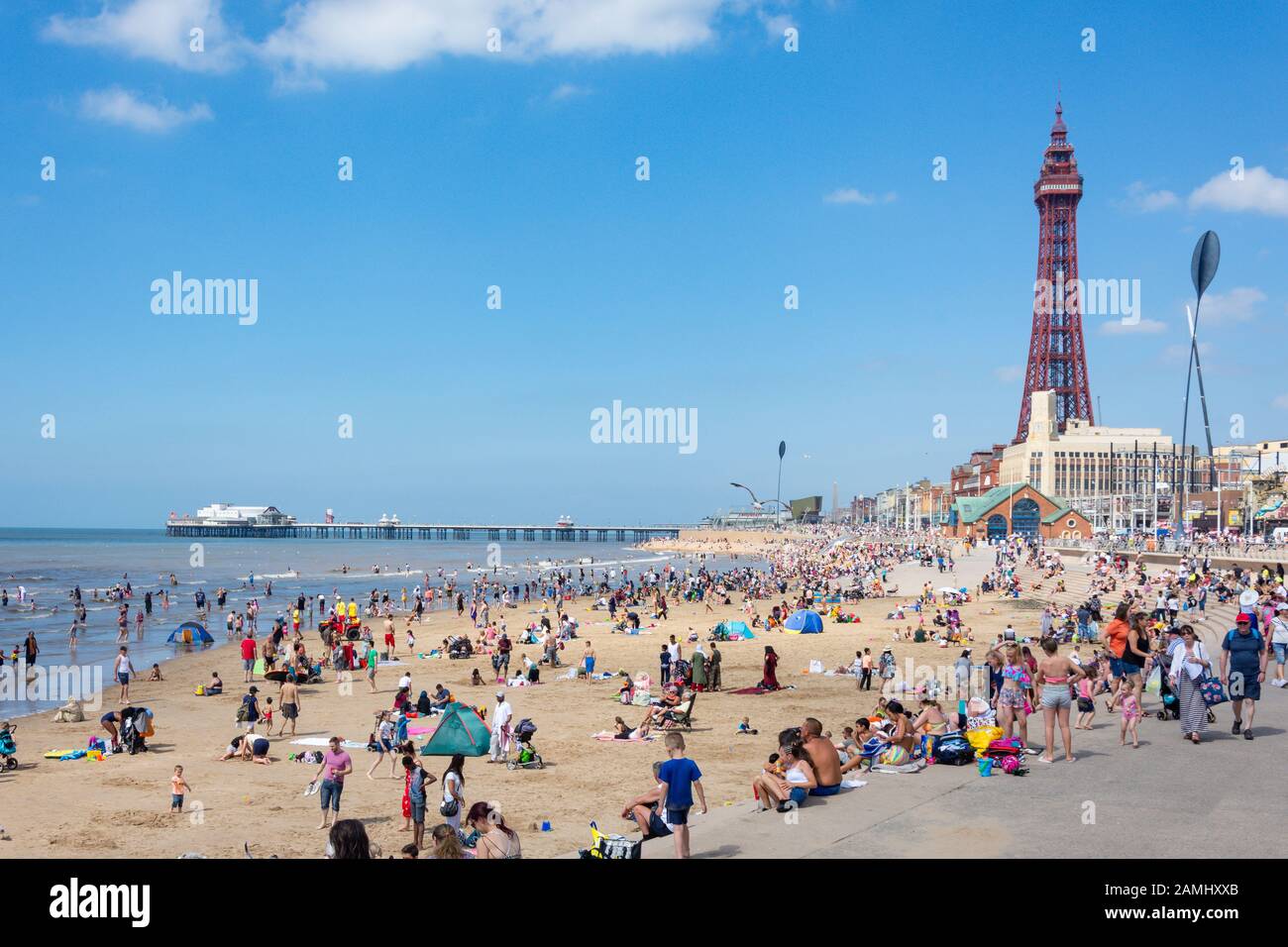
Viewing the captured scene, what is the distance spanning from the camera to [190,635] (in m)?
30.9

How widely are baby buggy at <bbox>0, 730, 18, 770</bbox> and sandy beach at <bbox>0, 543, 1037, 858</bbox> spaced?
17 cm

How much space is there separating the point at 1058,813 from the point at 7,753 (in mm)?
14017

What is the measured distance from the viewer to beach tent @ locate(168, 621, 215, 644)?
30844 mm

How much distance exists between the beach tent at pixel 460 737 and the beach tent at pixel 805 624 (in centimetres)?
1776

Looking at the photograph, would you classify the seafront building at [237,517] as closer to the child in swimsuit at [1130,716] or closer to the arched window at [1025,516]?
the arched window at [1025,516]

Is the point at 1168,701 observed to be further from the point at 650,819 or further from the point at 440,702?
the point at 440,702

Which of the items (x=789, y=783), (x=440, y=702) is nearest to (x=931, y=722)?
(x=789, y=783)

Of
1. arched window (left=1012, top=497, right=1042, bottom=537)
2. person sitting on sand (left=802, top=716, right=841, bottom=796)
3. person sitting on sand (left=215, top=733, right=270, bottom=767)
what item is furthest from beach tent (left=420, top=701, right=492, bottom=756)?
arched window (left=1012, top=497, right=1042, bottom=537)

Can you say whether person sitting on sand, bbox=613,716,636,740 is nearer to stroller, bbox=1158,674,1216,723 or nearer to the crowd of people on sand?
the crowd of people on sand

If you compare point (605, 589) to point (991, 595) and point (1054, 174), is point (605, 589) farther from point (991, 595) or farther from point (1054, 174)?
point (1054, 174)
